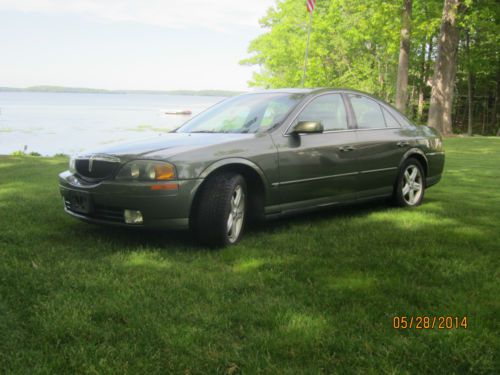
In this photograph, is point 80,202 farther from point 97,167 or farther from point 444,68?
point 444,68

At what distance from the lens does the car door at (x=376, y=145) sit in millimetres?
6086

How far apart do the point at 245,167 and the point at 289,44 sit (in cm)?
3695

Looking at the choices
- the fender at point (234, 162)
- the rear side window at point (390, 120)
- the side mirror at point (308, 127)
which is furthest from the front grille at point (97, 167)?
the rear side window at point (390, 120)

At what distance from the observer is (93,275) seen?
3.89 metres

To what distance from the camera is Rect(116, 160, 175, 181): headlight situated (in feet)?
14.7

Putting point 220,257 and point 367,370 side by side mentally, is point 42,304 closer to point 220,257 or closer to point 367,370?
point 220,257

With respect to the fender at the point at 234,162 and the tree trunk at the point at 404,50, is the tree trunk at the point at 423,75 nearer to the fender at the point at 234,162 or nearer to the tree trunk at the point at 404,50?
the tree trunk at the point at 404,50

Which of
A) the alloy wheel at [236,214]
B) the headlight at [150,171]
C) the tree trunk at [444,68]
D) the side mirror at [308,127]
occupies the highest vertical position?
the tree trunk at [444,68]

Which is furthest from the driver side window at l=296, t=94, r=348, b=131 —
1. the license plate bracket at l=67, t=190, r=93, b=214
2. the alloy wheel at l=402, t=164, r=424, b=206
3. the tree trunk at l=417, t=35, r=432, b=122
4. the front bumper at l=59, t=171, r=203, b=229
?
the tree trunk at l=417, t=35, r=432, b=122

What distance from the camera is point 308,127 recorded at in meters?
5.21

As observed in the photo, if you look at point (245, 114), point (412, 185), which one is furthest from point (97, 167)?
point (412, 185)

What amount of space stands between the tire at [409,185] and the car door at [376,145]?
5.7 inches

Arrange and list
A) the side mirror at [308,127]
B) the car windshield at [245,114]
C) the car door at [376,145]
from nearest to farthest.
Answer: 1. the side mirror at [308,127]
2. the car windshield at [245,114]
3. the car door at [376,145]

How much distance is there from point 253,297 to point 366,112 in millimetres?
3542
